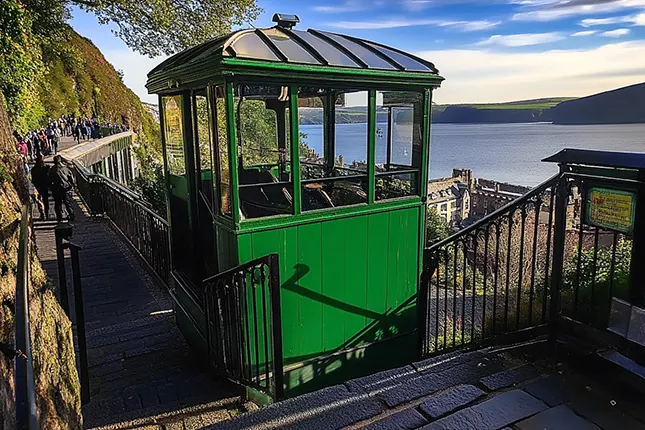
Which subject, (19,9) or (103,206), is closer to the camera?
(103,206)

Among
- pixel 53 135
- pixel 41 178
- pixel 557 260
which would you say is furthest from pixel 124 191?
pixel 53 135

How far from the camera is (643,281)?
2.47 meters

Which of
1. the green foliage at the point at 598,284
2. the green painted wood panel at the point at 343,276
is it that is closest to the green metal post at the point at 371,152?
the green painted wood panel at the point at 343,276

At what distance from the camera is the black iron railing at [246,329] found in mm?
3398

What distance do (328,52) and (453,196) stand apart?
130 ft

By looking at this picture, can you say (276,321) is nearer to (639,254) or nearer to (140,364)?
(639,254)

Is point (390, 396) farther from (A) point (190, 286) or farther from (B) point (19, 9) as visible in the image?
(B) point (19, 9)

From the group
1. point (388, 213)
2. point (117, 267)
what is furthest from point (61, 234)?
point (117, 267)

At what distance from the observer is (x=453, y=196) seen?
137ft

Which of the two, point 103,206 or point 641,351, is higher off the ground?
point 641,351

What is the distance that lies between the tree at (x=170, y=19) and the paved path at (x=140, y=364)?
1355 cm

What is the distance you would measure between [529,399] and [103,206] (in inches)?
506

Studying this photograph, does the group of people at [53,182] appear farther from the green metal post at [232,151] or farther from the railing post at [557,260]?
the railing post at [557,260]

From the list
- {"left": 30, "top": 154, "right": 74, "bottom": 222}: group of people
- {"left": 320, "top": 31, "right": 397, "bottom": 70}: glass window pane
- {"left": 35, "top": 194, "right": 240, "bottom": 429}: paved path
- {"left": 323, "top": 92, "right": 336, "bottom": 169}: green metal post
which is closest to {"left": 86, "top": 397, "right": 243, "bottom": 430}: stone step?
{"left": 35, "top": 194, "right": 240, "bottom": 429}: paved path
